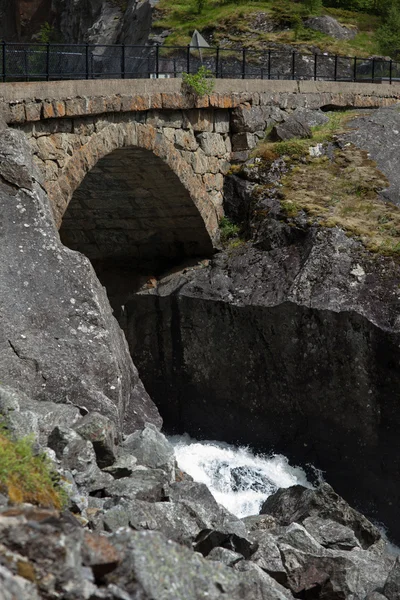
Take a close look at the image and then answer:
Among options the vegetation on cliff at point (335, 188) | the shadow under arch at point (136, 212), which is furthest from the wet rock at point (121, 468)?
the vegetation on cliff at point (335, 188)

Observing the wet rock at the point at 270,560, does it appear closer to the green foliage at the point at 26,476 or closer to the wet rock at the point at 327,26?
the green foliage at the point at 26,476

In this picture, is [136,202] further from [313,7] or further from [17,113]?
[313,7]

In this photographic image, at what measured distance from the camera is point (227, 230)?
25.0 metres

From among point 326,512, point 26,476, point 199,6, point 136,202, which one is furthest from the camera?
point 199,6

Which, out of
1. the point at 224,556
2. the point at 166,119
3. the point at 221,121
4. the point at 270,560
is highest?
the point at 166,119

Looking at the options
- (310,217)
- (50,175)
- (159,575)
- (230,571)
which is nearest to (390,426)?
(310,217)

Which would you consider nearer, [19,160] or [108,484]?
[108,484]

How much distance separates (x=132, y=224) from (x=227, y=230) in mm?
2385

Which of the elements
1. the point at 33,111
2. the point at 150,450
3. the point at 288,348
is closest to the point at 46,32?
the point at 288,348

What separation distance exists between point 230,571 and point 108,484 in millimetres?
3513

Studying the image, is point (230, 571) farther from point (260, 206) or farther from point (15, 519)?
point (260, 206)

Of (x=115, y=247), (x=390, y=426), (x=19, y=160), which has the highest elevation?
(x=19, y=160)

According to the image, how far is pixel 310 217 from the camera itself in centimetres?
2281

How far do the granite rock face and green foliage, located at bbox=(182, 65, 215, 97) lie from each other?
6403 mm
